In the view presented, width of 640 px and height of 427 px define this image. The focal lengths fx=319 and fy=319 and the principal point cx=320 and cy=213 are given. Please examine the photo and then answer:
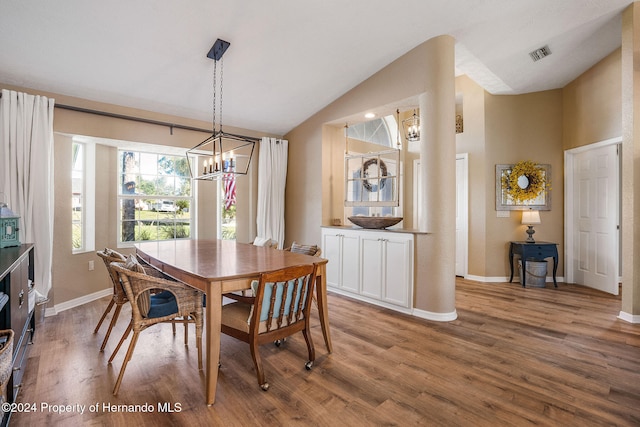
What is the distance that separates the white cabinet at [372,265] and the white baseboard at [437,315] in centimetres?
15

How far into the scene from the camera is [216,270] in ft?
6.93

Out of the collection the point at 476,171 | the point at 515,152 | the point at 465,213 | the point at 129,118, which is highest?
the point at 129,118

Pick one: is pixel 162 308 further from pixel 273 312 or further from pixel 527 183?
pixel 527 183

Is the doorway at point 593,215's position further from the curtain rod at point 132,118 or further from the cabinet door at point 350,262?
the curtain rod at point 132,118

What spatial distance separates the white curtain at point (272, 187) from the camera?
506 cm

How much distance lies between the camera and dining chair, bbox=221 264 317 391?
6.56ft

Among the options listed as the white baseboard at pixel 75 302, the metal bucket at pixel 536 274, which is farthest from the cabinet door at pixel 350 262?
the white baseboard at pixel 75 302

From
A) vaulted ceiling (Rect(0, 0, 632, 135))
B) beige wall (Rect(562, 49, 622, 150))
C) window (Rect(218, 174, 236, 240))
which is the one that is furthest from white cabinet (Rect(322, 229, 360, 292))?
beige wall (Rect(562, 49, 622, 150))

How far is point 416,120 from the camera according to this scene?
5723 mm

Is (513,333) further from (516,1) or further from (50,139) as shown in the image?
(50,139)

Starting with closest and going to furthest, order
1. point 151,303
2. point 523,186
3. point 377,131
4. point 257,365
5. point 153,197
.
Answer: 1. point 257,365
2. point 151,303
3. point 153,197
4. point 523,186
5. point 377,131

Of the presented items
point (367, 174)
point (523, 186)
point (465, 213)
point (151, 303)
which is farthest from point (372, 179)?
point (151, 303)

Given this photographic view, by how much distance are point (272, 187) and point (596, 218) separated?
4779 millimetres

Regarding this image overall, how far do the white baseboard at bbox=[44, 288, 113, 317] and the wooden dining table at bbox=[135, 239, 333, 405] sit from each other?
132cm
